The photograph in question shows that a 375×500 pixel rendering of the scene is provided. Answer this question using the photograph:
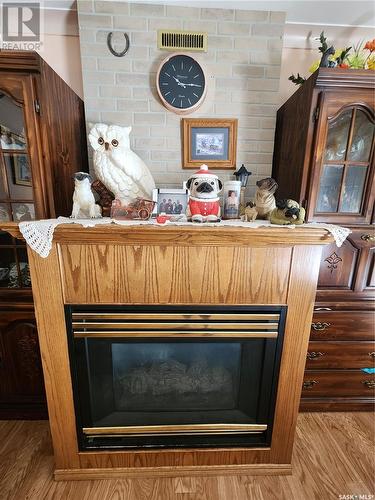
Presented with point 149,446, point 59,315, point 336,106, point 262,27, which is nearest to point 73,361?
point 59,315

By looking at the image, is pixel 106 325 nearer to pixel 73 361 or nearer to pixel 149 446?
pixel 73 361

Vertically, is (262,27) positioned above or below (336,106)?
above

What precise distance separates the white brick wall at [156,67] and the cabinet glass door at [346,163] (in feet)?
1.17

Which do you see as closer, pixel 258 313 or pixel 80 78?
pixel 258 313

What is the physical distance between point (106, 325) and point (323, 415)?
155 cm

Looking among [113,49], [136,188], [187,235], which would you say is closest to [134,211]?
[136,188]

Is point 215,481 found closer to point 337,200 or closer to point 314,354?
point 314,354

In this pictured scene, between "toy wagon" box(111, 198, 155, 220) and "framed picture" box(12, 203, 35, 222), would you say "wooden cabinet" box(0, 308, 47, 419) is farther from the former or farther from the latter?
"toy wagon" box(111, 198, 155, 220)

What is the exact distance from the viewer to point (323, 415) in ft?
4.92

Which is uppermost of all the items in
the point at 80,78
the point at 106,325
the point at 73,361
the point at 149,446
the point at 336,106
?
the point at 80,78

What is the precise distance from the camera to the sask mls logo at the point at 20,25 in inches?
50.4
